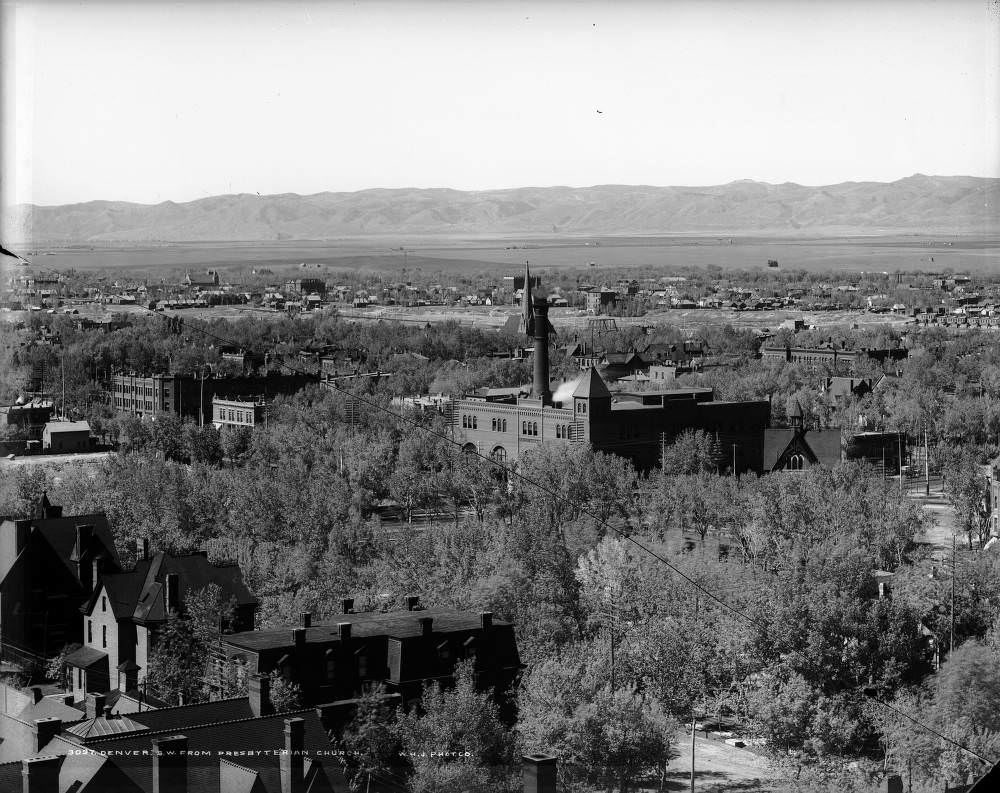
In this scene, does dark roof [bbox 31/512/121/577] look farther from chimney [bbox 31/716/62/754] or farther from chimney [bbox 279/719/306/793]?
chimney [bbox 279/719/306/793]

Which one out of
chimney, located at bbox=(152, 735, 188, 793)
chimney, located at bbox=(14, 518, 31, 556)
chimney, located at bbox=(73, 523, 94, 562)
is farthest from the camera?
chimney, located at bbox=(73, 523, 94, 562)

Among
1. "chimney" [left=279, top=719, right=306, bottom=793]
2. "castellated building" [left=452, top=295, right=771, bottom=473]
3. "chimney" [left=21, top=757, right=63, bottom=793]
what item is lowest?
"castellated building" [left=452, top=295, right=771, bottom=473]

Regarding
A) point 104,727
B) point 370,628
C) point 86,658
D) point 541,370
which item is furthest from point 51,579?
point 541,370

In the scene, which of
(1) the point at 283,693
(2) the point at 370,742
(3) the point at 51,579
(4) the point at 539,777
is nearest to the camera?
(4) the point at 539,777

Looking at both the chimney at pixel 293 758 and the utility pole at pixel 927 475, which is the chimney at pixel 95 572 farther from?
the utility pole at pixel 927 475

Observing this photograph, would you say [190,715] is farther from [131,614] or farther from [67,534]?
[67,534]

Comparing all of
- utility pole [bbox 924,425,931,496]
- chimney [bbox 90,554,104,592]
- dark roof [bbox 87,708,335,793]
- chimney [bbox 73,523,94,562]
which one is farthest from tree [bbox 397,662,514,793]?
utility pole [bbox 924,425,931,496]

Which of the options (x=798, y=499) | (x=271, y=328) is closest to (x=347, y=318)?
(x=271, y=328)
